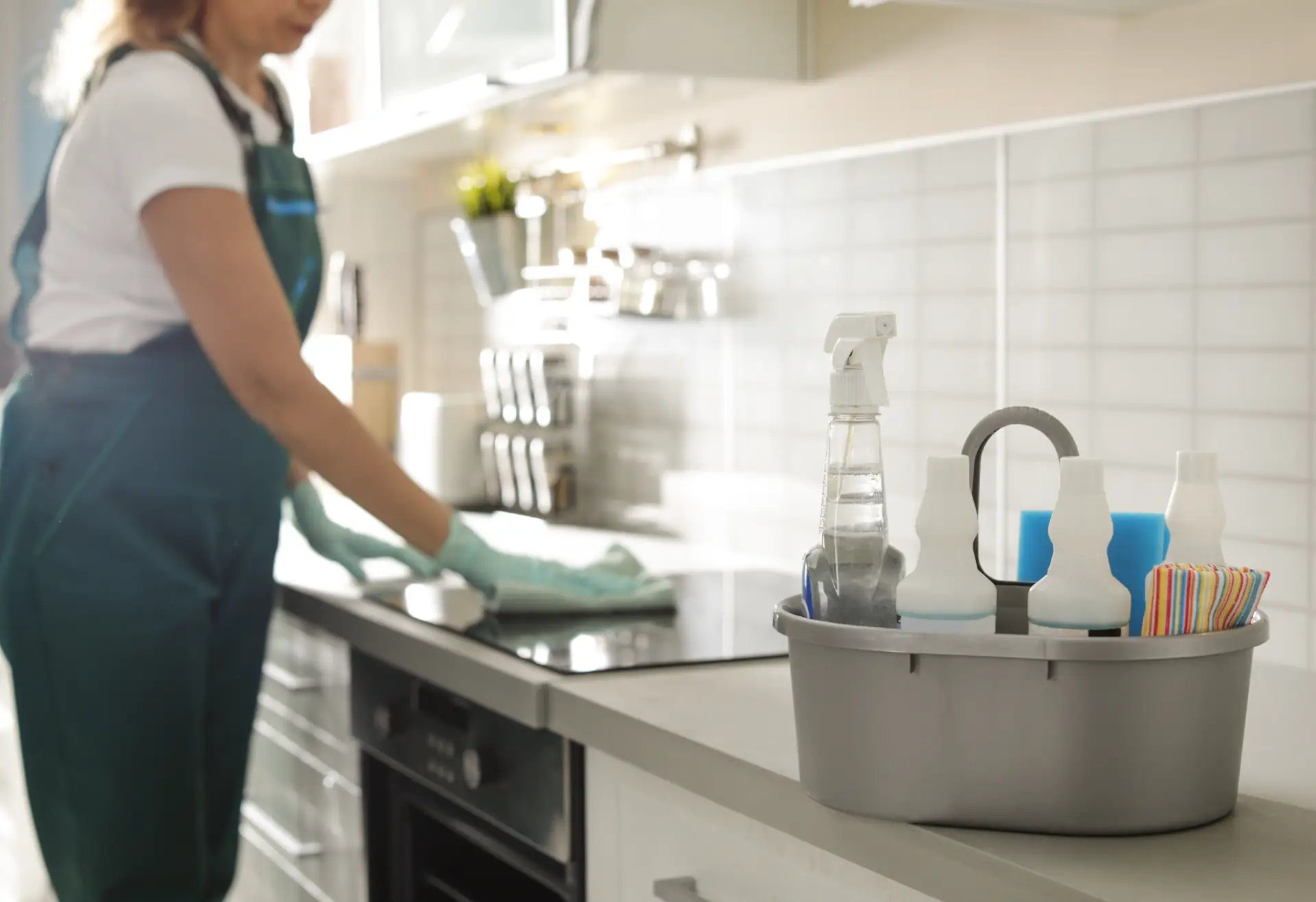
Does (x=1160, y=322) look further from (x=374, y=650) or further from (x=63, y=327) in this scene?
(x=63, y=327)

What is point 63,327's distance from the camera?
5.13 feet

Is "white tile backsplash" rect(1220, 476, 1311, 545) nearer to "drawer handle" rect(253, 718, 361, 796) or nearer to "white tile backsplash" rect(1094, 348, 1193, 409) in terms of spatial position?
"white tile backsplash" rect(1094, 348, 1193, 409)

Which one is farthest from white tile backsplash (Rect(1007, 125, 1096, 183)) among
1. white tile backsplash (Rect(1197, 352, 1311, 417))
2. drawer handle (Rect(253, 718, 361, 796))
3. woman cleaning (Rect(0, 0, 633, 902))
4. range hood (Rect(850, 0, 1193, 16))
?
drawer handle (Rect(253, 718, 361, 796))

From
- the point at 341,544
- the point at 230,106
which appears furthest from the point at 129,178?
the point at 341,544

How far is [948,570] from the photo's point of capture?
0.76m

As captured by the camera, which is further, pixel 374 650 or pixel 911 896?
pixel 374 650

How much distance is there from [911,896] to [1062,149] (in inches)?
36.8

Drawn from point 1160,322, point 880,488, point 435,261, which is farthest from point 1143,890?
point 435,261

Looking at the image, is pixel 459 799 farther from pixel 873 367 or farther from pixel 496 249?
pixel 496 249

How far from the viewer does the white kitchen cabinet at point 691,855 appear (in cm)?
86

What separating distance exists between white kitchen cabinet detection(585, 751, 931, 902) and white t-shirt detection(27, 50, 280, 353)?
701 millimetres

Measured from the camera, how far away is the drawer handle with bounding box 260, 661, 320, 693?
171 cm

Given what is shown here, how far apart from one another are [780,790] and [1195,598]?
27 centimetres

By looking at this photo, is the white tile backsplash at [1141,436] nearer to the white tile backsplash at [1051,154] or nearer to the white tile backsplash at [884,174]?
the white tile backsplash at [1051,154]
